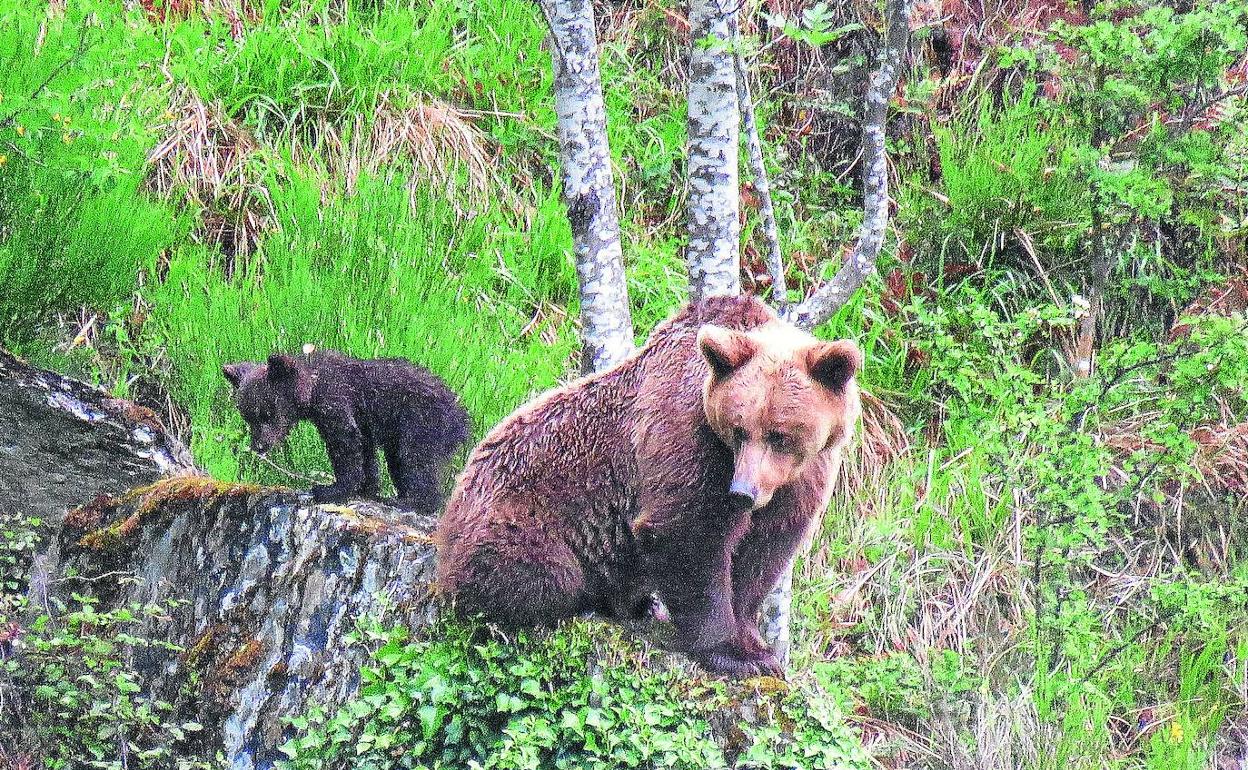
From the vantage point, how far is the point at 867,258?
16.9 feet

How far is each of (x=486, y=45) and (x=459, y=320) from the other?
2.62 m

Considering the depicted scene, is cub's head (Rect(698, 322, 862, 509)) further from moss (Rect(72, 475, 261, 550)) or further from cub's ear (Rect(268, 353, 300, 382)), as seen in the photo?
cub's ear (Rect(268, 353, 300, 382))

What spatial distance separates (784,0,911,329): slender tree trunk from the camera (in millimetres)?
4953

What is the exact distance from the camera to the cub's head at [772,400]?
3.41 meters

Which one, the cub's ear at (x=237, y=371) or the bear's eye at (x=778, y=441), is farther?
the cub's ear at (x=237, y=371)

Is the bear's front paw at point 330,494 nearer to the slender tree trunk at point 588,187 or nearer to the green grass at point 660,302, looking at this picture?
the slender tree trunk at point 588,187

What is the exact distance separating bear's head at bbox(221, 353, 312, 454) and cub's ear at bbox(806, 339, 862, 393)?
253cm

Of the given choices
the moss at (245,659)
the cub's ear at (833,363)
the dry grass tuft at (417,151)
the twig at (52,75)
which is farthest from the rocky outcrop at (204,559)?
the dry grass tuft at (417,151)

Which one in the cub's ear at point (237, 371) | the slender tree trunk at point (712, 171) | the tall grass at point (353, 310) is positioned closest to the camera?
the slender tree trunk at point (712, 171)

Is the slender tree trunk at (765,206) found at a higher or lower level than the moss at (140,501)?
higher

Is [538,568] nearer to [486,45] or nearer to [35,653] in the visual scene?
[35,653]

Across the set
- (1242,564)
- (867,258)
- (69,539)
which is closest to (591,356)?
(867,258)

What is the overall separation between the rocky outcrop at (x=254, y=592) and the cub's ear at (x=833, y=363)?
139 centimetres

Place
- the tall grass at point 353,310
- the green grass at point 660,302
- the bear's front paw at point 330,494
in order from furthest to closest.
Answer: the tall grass at point 353,310
the green grass at point 660,302
the bear's front paw at point 330,494
